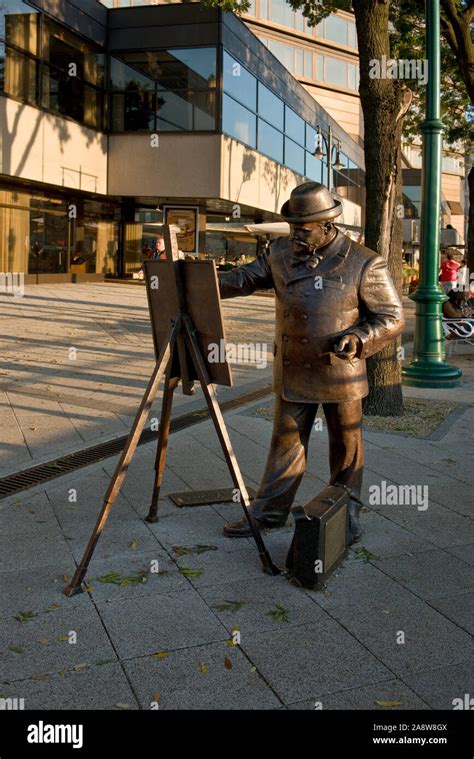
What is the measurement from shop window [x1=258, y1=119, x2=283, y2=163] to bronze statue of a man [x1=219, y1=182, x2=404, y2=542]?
28.1 meters

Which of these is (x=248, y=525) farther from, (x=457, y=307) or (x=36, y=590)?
(x=457, y=307)

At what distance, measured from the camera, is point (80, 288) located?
82.3 ft

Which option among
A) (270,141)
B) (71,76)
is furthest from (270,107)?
(71,76)

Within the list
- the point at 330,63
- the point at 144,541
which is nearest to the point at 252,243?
the point at 330,63

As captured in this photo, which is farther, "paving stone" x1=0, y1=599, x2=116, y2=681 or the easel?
the easel

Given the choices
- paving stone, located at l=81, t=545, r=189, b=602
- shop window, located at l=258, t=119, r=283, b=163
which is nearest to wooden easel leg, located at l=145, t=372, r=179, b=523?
paving stone, located at l=81, t=545, r=189, b=602

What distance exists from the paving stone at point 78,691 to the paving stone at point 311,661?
0.53 metres

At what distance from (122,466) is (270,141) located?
3036cm

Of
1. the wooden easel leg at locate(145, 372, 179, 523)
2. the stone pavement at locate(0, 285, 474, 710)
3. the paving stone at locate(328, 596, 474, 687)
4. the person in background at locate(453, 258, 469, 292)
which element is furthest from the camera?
the person in background at locate(453, 258, 469, 292)

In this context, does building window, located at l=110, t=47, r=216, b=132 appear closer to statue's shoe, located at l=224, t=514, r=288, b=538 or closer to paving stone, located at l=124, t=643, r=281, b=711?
statue's shoe, located at l=224, t=514, r=288, b=538

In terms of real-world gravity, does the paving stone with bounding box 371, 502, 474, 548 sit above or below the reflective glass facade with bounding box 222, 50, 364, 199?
below

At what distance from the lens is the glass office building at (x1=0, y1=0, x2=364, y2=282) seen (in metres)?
23.7
